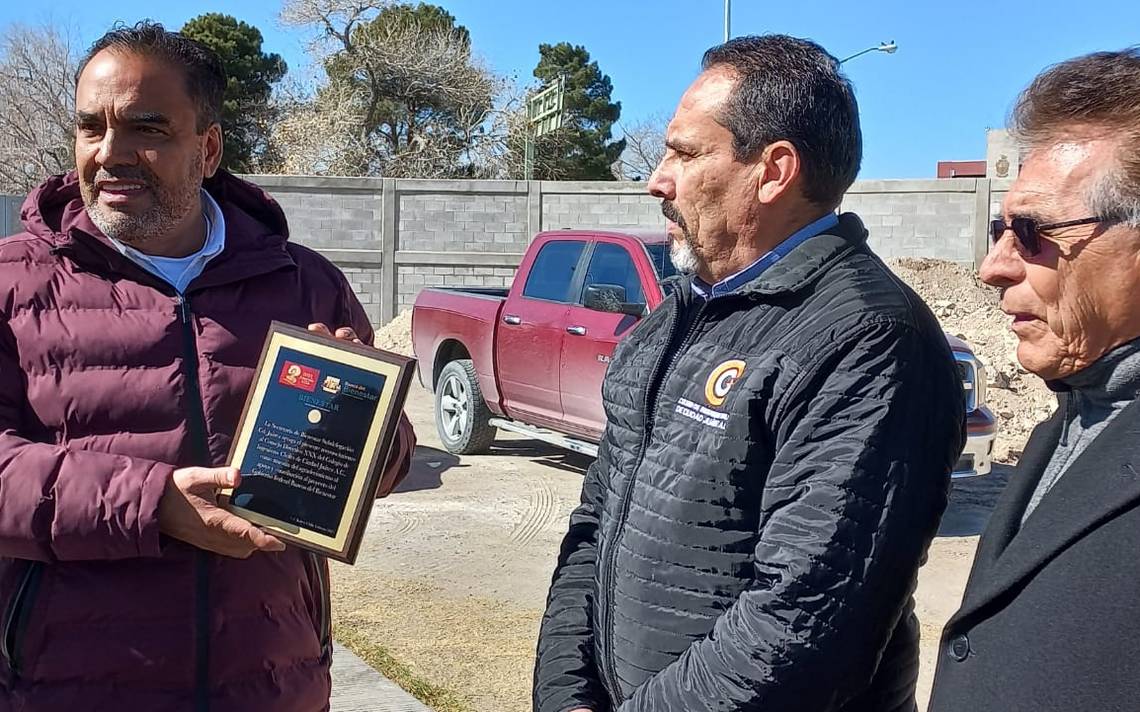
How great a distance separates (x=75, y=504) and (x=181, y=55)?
99 cm

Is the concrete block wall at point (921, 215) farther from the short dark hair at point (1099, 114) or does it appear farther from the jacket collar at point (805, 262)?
the short dark hair at point (1099, 114)

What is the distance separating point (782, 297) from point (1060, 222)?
489mm

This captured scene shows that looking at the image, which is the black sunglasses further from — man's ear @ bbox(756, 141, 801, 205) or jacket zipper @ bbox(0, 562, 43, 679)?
jacket zipper @ bbox(0, 562, 43, 679)

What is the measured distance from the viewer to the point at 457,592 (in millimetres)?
5824

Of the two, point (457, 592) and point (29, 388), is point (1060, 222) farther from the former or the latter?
point (457, 592)

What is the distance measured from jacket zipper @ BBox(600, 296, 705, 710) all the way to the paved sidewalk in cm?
216

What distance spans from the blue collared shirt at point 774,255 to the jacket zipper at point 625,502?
0.23 ft

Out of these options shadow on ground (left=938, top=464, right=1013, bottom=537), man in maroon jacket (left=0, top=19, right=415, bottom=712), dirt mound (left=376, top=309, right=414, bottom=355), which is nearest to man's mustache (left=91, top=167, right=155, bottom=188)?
man in maroon jacket (left=0, top=19, right=415, bottom=712)

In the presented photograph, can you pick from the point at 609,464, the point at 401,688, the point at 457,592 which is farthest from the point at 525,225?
the point at 609,464

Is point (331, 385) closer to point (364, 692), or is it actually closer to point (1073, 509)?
point (1073, 509)

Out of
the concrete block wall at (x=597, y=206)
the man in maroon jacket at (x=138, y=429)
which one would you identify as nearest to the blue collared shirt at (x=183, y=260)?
the man in maroon jacket at (x=138, y=429)

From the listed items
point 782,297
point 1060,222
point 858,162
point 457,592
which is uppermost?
point 858,162

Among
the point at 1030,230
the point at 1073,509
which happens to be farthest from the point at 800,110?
the point at 1073,509

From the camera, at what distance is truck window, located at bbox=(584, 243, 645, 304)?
773cm
